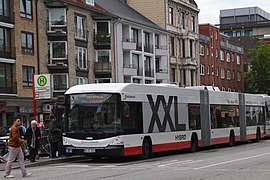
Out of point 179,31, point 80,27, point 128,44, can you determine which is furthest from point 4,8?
point 179,31

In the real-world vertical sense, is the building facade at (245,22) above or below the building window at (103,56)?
above

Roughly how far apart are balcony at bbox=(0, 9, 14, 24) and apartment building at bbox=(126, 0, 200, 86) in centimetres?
2625

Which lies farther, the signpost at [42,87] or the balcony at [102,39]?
the balcony at [102,39]

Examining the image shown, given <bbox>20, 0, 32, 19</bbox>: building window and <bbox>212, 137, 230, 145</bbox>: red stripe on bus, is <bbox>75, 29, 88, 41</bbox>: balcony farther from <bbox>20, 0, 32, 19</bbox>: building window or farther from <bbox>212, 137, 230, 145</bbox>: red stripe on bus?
<bbox>212, 137, 230, 145</bbox>: red stripe on bus

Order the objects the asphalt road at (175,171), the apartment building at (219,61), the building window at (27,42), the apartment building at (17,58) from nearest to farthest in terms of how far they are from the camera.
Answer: the asphalt road at (175,171)
the apartment building at (17,58)
the building window at (27,42)
the apartment building at (219,61)

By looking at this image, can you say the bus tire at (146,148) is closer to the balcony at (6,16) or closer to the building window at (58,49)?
the balcony at (6,16)

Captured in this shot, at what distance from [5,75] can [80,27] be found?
10.9 m

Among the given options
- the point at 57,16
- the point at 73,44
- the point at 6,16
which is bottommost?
the point at 73,44

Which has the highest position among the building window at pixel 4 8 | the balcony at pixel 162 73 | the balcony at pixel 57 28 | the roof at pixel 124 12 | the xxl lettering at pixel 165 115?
the roof at pixel 124 12

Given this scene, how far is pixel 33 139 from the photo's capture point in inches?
878

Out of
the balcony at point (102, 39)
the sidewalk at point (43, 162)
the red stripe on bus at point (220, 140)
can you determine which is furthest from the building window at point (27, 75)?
the sidewalk at point (43, 162)

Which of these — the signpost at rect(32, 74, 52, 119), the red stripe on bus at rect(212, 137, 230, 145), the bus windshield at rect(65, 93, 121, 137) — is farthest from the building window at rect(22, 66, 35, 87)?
the bus windshield at rect(65, 93, 121, 137)

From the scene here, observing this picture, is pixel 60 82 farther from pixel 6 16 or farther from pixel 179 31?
pixel 179 31

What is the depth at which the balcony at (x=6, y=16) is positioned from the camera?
44094mm
